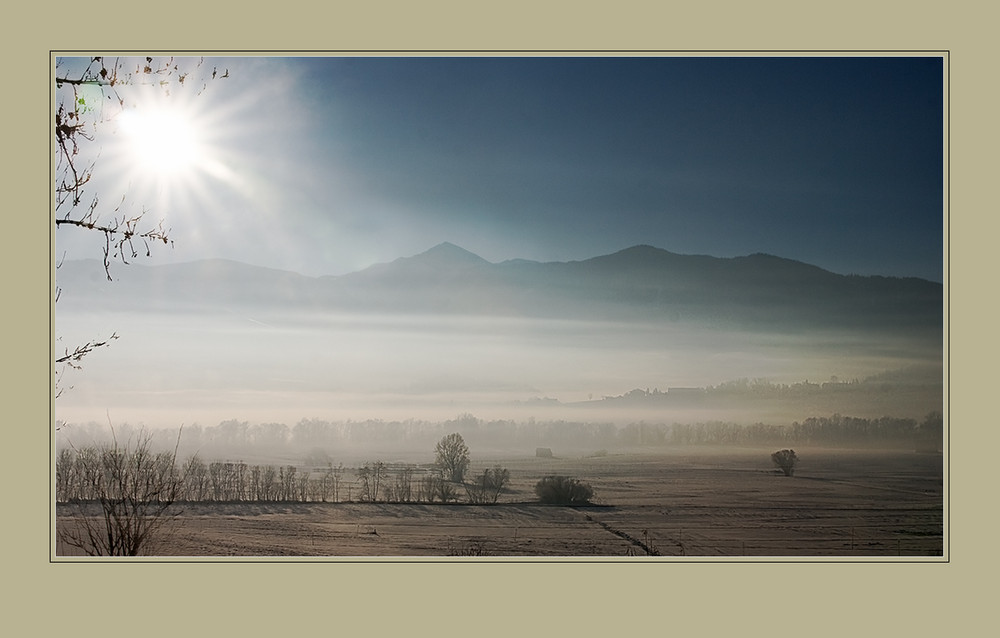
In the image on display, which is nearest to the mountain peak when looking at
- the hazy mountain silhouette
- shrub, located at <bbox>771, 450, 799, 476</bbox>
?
the hazy mountain silhouette

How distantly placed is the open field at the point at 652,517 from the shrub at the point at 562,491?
6cm

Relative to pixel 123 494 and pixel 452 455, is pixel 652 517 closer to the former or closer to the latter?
pixel 452 455

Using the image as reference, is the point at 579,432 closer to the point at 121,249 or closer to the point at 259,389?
the point at 259,389

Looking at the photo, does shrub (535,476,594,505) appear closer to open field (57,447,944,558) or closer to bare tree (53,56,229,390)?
open field (57,447,944,558)

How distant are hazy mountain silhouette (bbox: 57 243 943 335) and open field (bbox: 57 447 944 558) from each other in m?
0.98

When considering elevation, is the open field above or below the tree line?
below

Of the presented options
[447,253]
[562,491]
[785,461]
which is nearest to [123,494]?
[447,253]

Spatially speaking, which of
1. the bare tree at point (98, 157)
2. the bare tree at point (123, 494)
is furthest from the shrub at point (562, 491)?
the bare tree at point (98, 157)

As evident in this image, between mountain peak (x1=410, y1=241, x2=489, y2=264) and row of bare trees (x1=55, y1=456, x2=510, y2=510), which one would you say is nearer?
row of bare trees (x1=55, y1=456, x2=510, y2=510)

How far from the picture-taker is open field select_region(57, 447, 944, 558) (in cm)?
573

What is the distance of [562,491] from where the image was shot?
5859 millimetres

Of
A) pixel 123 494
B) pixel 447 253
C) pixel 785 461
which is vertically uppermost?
pixel 447 253

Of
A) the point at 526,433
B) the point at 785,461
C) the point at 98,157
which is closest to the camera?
the point at 98,157

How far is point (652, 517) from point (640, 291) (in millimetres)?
1601
